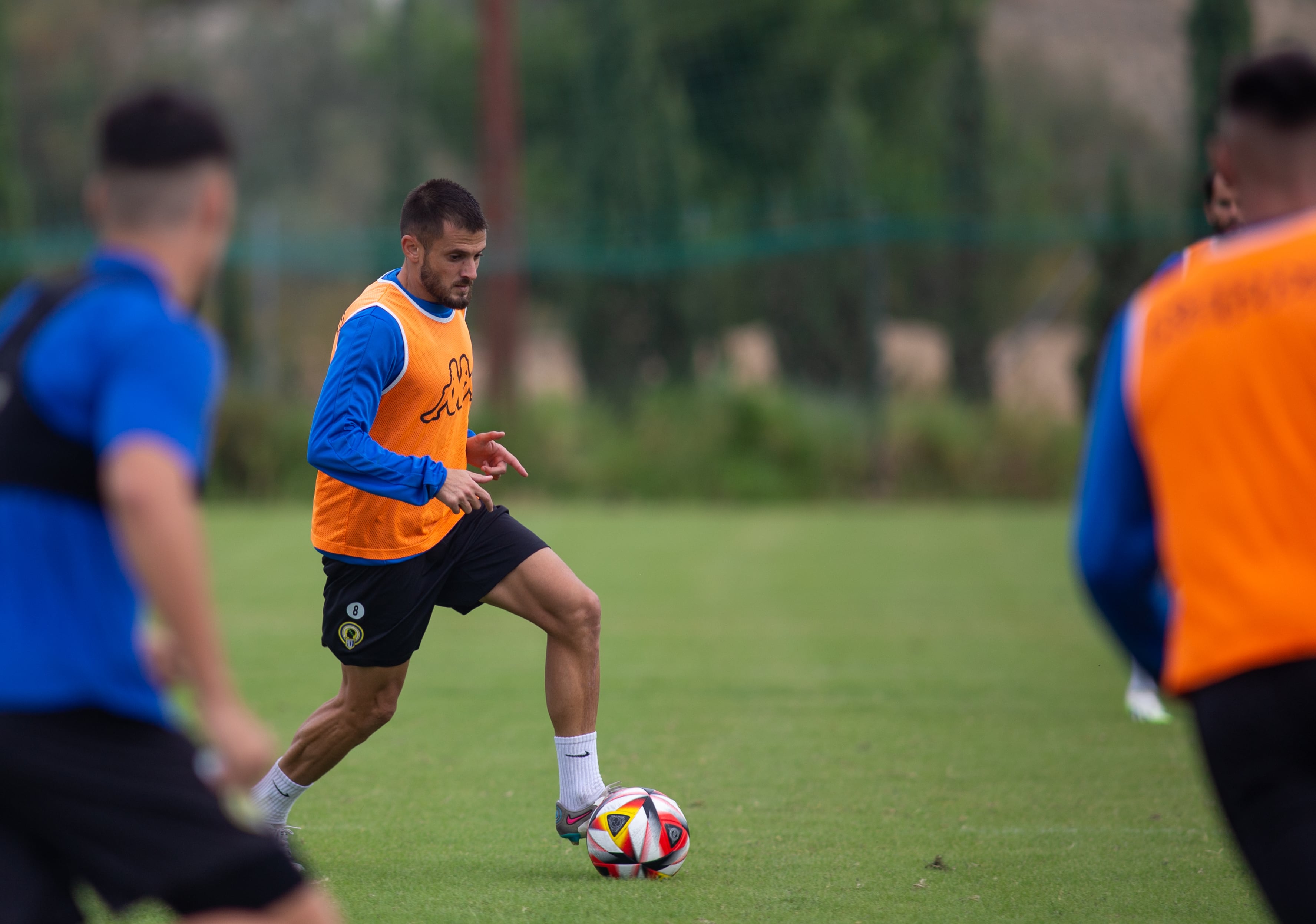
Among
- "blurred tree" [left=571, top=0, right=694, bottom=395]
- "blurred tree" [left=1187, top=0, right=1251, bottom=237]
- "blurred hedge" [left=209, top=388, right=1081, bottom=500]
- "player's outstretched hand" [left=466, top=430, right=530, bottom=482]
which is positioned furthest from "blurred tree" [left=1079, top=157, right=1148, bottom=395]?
"player's outstretched hand" [left=466, top=430, right=530, bottom=482]

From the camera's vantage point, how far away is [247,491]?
763 inches

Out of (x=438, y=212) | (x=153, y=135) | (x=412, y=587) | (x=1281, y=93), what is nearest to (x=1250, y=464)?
(x=1281, y=93)

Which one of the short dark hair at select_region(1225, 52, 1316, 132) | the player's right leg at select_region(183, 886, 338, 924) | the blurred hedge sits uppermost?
the short dark hair at select_region(1225, 52, 1316, 132)

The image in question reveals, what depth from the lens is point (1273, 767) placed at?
2.44 m

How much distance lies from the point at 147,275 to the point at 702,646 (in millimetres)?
7639

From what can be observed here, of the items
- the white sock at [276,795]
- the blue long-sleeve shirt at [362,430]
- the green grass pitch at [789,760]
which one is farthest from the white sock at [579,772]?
the blue long-sleeve shirt at [362,430]

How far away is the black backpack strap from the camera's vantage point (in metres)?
2.49

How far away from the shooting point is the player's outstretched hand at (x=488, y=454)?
547 cm

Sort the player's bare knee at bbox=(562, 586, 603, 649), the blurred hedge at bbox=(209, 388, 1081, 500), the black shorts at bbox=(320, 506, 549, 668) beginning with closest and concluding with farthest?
the black shorts at bbox=(320, 506, 549, 668) → the player's bare knee at bbox=(562, 586, 603, 649) → the blurred hedge at bbox=(209, 388, 1081, 500)

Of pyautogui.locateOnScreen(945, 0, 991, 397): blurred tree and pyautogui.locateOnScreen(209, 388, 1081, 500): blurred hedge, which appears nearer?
pyautogui.locateOnScreen(209, 388, 1081, 500): blurred hedge

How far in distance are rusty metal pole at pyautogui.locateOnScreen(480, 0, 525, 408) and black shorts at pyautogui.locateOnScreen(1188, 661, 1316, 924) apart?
17448 millimetres

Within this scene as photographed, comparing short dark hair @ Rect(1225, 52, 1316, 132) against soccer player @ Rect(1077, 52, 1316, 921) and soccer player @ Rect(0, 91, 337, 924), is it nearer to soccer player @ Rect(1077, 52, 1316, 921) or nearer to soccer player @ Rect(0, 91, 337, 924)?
soccer player @ Rect(1077, 52, 1316, 921)

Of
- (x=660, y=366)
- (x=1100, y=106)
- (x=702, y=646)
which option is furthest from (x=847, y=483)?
(x=1100, y=106)

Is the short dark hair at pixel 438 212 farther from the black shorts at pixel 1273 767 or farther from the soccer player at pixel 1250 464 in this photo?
the black shorts at pixel 1273 767
